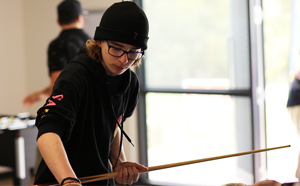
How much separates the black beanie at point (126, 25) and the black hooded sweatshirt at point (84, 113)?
0.15m

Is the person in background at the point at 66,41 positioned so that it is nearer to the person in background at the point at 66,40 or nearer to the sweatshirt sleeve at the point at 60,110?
the person in background at the point at 66,40

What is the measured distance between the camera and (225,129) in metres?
3.19

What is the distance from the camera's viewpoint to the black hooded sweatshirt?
1.04 meters

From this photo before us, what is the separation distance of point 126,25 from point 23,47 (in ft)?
11.5

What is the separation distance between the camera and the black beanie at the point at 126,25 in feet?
3.67

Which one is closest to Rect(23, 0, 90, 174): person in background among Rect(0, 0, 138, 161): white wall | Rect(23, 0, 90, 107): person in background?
Rect(23, 0, 90, 107): person in background

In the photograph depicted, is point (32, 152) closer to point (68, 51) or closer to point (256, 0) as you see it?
point (68, 51)

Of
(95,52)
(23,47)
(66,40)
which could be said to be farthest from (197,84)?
(23,47)

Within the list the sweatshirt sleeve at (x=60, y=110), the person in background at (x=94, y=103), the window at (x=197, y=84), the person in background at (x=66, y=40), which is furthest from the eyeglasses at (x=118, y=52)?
the window at (x=197, y=84)

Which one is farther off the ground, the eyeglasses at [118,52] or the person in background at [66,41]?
the person in background at [66,41]

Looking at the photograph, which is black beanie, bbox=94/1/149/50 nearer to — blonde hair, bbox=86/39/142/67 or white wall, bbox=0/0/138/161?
blonde hair, bbox=86/39/142/67

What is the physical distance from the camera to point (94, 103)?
123cm

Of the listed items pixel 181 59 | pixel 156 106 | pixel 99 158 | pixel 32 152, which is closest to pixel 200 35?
pixel 181 59

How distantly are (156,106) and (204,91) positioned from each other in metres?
0.60
